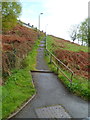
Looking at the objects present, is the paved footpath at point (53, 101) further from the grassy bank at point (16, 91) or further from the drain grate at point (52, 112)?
the grassy bank at point (16, 91)

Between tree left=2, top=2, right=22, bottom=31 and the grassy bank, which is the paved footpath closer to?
the grassy bank

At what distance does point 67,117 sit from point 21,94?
2.42m

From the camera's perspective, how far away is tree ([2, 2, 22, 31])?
47.4 feet

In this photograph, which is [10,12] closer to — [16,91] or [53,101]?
[16,91]

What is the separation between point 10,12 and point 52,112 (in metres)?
11.9

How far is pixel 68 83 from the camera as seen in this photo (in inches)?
338

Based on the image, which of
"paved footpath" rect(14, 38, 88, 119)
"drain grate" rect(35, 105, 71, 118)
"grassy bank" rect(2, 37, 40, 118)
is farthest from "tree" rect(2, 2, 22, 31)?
"drain grate" rect(35, 105, 71, 118)

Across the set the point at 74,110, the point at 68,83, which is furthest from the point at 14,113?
the point at 68,83

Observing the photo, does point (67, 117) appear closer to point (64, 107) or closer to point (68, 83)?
point (64, 107)

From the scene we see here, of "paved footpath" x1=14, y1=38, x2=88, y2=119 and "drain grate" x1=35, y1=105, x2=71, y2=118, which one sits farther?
"paved footpath" x1=14, y1=38, x2=88, y2=119

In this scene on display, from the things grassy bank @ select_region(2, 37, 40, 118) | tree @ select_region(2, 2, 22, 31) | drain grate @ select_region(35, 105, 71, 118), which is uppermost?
tree @ select_region(2, 2, 22, 31)

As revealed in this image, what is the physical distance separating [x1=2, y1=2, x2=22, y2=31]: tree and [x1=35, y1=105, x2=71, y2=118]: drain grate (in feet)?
37.0

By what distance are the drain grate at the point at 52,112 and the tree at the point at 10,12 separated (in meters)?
11.3

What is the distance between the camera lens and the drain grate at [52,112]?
5613 millimetres
